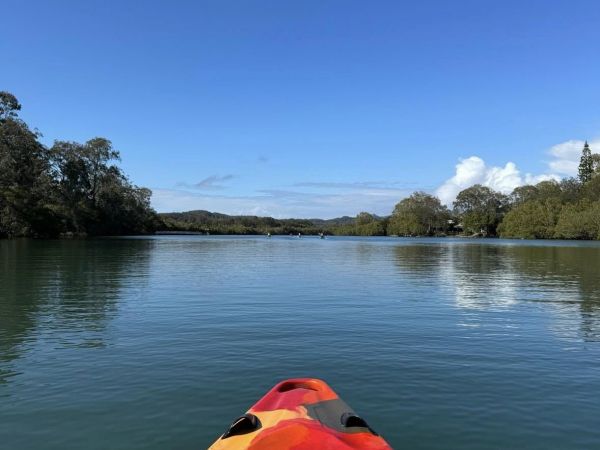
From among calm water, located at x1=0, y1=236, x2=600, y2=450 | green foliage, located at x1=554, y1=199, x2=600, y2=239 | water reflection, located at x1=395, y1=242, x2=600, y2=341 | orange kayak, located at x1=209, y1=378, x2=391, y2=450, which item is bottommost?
calm water, located at x1=0, y1=236, x2=600, y2=450

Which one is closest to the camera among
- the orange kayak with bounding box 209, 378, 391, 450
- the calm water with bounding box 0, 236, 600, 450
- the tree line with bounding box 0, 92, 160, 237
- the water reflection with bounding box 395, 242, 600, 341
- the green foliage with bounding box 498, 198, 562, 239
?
the orange kayak with bounding box 209, 378, 391, 450

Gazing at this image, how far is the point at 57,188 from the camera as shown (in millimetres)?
127250

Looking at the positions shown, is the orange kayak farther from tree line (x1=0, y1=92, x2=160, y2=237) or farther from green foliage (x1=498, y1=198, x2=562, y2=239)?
green foliage (x1=498, y1=198, x2=562, y2=239)

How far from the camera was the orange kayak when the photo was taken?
703cm

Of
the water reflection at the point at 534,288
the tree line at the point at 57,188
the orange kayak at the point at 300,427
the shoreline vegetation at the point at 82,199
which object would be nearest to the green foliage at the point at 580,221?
the shoreline vegetation at the point at 82,199

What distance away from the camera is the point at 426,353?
1630cm

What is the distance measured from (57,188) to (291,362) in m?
127

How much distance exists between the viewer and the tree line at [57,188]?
110m

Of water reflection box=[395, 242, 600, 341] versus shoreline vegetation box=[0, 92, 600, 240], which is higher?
shoreline vegetation box=[0, 92, 600, 240]

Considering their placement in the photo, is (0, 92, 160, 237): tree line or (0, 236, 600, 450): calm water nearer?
(0, 236, 600, 450): calm water

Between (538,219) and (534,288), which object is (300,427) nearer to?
(534,288)

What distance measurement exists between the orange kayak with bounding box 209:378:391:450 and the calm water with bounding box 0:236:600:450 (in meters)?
1.55

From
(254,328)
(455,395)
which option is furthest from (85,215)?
(455,395)

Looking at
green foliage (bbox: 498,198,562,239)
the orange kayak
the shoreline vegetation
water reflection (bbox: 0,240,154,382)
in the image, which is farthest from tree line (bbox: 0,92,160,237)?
green foliage (bbox: 498,198,562,239)
